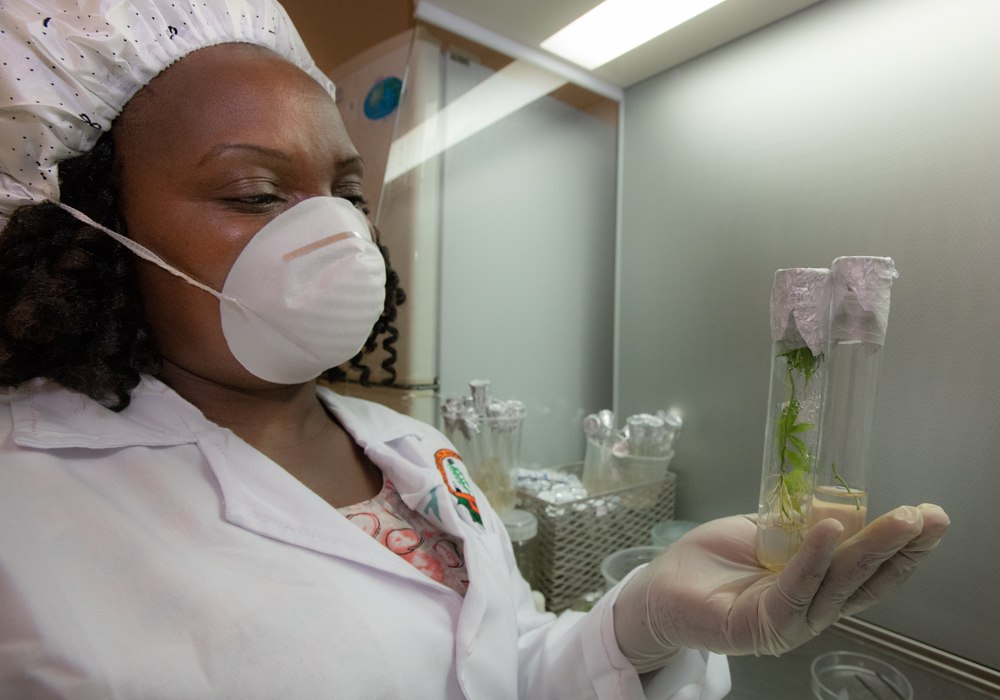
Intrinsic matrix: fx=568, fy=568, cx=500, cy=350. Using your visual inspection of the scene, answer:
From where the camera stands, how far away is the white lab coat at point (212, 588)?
51cm

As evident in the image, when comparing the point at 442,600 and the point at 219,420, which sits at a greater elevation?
the point at 219,420

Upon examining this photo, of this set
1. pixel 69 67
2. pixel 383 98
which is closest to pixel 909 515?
pixel 69 67

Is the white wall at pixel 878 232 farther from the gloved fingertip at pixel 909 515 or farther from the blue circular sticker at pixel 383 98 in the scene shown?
the blue circular sticker at pixel 383 98

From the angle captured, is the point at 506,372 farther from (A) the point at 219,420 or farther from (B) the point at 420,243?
(A) the point at 219,420

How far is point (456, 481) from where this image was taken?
0.89 m

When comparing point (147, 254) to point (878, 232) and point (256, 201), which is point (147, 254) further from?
point (878, 232)

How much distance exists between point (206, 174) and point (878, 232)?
0.76 metres

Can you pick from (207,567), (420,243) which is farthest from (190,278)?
(420,243)

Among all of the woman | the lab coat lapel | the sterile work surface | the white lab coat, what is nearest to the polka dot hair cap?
the woman

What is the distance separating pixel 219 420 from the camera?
739 mm

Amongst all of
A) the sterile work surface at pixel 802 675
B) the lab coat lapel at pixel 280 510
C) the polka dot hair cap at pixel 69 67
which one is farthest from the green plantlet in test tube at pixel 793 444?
the polka dot hair cap at pixel 69 67

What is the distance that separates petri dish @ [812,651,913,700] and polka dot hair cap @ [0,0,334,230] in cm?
111

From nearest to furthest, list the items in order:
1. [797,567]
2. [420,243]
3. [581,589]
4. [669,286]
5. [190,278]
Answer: [797,567] → [190,278] → [669,286] → [581,589] → [420,243]

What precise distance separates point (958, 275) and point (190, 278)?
2.73ft
